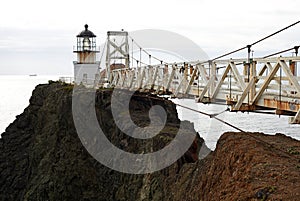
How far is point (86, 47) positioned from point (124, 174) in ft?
69.9

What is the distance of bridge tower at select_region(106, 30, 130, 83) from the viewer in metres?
31.5

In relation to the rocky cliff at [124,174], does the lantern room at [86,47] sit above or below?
above

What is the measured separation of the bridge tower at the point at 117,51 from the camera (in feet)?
103

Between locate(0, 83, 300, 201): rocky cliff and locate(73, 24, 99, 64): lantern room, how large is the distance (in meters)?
5.15

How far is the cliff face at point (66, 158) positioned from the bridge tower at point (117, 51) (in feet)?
17.9

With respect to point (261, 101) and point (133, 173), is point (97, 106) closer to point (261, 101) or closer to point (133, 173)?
point (133, 173)

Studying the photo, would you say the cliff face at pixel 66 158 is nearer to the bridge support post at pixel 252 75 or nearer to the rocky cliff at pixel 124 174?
the rocky cliff at pixel 124 174

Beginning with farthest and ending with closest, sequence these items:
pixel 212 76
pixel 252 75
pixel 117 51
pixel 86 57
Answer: pixel 86 57 → pixel 117 51 → pixel 212 76 → pixel 252 75

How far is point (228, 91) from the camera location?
10.1 metres

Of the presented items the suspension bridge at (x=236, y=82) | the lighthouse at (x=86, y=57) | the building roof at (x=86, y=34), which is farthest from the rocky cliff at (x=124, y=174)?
the building roof at (x=86, y=34)

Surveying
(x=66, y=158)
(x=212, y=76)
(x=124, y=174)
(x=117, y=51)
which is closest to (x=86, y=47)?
(x=117, y=51)

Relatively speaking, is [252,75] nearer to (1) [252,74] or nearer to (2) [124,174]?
(1) [252,74]

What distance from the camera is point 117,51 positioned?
106 ft

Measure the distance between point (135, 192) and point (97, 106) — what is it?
8.03m
